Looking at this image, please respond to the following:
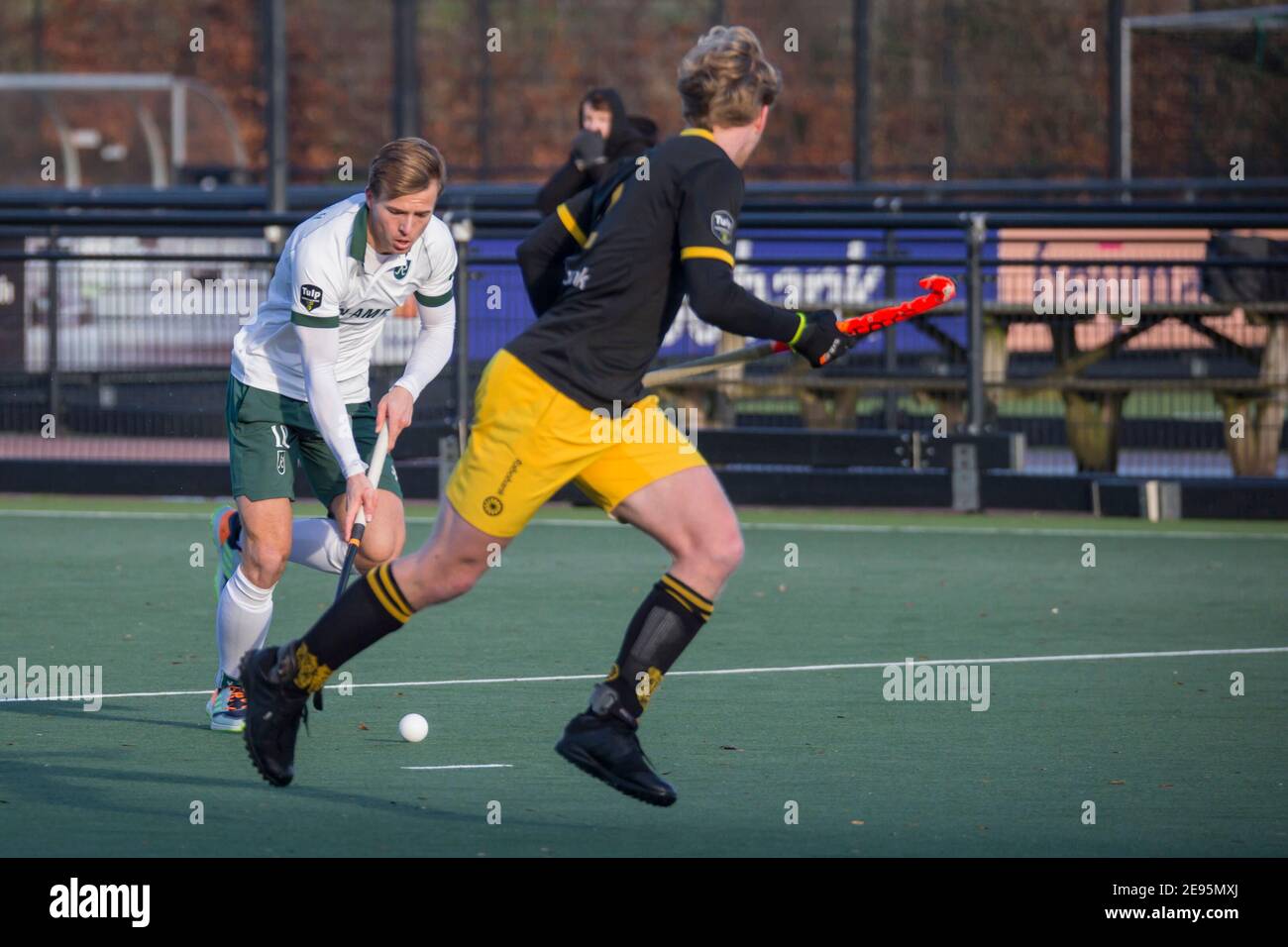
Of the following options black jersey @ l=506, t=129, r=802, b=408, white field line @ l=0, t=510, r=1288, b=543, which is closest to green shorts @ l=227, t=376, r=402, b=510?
black jersey @ l=506, t=129, r=802, b=408

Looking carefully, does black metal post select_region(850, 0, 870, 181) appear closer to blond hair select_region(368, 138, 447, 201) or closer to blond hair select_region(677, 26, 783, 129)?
blond hair select_region(368, 138, 447, 201)

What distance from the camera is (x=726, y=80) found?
6.05 meters

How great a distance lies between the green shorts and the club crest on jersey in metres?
1.62

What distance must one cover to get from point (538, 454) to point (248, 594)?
1.57 m

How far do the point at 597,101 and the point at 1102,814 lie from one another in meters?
7.76

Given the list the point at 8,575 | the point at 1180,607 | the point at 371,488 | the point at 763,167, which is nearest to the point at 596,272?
the point at 371,488

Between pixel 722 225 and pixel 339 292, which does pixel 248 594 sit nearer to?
pixel 339 292

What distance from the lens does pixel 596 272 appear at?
608 centimetres

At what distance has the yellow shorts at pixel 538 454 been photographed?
6008 millimetres

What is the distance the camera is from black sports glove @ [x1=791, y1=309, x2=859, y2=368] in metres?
6.09

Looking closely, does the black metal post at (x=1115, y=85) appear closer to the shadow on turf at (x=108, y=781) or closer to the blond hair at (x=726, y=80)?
the blond hair at (x=726, y=80)

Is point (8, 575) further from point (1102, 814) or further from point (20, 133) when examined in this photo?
point (20, 133)

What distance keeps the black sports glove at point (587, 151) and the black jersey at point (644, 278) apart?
272 inches

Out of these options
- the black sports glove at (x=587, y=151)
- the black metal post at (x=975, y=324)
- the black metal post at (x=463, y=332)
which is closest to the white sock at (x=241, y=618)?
the black sports glove at (x=587, y=151)
